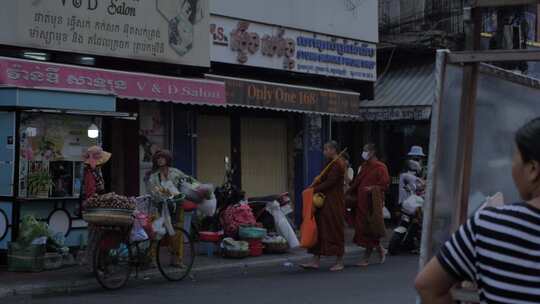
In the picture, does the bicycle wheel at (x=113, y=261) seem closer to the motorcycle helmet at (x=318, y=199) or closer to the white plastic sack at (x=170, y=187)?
the white plastic sack at (x=170, y=187)

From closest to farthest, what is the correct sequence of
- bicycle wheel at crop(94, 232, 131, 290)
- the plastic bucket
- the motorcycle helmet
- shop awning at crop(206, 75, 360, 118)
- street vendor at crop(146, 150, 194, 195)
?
bicycle wheel at crop(94, 232, 131, 290), street vendor at crop(146, 150, 194, 195), the motorcycle helmet, the plastic bucket, shop awning at crop(206, 75, 360, 118)

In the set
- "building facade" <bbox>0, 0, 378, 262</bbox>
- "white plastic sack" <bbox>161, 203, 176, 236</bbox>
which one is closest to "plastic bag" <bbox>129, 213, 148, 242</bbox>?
"white plastic sack" <bbox>161, 203, 176, 236</bbox>

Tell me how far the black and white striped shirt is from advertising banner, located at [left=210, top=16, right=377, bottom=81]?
13.2m

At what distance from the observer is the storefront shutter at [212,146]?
16.0 m

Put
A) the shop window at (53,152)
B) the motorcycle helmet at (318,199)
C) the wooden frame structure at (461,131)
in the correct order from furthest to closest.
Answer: the motorcycle helmet at (318,199) < the shop window at (53,152) < the wooden frame structure at (461,131)

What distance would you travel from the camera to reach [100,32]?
522 inches

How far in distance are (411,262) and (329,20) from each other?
6.89m

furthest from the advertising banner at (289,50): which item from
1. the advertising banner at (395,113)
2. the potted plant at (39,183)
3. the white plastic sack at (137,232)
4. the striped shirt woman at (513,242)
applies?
the striped shirt woman at (513,242)

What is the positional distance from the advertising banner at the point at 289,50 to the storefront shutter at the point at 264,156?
1.35 meters

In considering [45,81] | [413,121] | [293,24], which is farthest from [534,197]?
[413,121]

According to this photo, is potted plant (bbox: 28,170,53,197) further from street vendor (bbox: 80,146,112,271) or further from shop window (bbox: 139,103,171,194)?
shop window (bbox: 139,103,171,194)

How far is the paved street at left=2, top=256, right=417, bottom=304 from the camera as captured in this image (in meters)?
9.23

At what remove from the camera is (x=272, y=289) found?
10078 millimetres

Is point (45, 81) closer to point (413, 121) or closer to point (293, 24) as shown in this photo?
point (293, 24)
